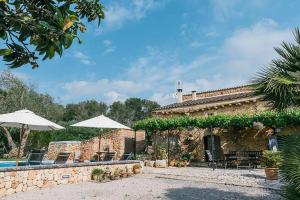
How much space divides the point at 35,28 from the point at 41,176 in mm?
9513

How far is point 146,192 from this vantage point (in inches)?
373

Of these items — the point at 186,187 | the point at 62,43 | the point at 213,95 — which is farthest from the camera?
the point at 213,95

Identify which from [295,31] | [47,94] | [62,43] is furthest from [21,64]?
[47,94]

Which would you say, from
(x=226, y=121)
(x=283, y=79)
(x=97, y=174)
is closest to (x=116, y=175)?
(x=97, y=174)

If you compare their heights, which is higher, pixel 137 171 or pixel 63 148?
pixel 63 148

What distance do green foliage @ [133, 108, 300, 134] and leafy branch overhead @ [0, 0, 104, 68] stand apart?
17050mm

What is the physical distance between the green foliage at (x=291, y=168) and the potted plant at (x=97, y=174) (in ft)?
26.7

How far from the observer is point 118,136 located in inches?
921

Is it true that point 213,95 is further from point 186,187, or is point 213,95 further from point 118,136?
point 186,187

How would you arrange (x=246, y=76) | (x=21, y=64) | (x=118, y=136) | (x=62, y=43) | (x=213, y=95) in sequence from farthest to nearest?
1. (x=213, y=95)
2. (x=118, y=136)
3. (x=246, y=76)
4. (x=21, y=64)
5. (x=62, y=43)

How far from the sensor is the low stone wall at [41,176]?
9109 millimetres

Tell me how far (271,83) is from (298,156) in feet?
7.53

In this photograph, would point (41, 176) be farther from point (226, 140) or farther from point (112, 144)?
point (226, 140)

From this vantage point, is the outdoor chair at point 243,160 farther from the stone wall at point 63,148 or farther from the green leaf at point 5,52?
the green leaf at point 5,52
